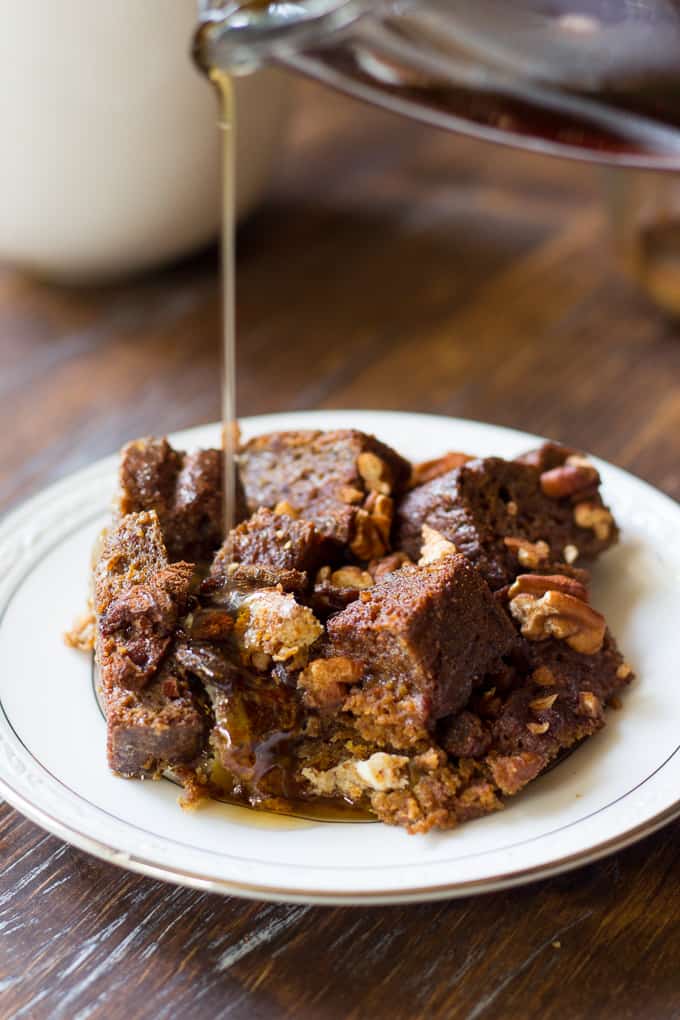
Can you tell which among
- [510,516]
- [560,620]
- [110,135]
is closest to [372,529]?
[510,516]

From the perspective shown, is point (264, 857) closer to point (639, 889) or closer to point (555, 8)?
point (639, 889)

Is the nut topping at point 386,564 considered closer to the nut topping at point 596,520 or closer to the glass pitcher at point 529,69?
the nut topping at point 596,520

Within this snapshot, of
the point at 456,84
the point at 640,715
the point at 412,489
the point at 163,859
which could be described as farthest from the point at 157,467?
the point at 456,84

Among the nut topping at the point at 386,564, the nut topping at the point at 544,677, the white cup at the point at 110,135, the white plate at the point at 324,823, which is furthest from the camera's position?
the white cup at the point at 110,135

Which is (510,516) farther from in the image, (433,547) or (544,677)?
(544,677)

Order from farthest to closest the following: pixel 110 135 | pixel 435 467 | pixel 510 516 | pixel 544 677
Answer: pixel 110 135 → pixel 435 467 → pixel 510 516 → pixel 544 677

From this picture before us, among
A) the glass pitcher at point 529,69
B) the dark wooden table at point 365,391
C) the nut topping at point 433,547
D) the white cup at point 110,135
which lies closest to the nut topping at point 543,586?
the nut topping at point 433,547
